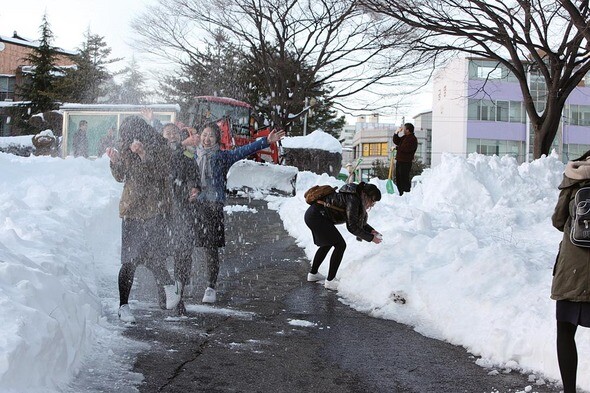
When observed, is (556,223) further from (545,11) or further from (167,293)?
(545,11)

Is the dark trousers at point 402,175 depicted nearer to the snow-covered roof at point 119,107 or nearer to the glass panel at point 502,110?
the snow-covered roof at point 119,107

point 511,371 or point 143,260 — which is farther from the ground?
point 143,260

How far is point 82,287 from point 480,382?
2.91 metres

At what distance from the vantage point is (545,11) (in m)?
13.8

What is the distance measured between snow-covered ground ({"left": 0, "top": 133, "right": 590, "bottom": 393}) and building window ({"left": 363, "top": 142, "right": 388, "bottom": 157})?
225 ft

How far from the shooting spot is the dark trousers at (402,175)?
14.0 metres

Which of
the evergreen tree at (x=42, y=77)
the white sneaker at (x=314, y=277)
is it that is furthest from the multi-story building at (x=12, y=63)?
the white sneaker at (x=314, y=277)

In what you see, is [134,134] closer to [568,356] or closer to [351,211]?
[351,211]

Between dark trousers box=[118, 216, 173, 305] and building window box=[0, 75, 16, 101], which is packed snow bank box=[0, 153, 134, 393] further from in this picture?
building window box=[0, 75, 16, 101]

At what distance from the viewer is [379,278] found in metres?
6.46

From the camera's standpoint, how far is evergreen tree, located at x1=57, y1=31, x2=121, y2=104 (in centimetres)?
3925

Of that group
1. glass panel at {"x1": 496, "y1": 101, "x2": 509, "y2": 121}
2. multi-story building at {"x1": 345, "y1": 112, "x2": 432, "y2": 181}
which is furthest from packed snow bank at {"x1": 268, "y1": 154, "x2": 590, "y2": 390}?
multi-story building at {"x1": 345, "y1": 112, "x2": 432, "y2": 181}

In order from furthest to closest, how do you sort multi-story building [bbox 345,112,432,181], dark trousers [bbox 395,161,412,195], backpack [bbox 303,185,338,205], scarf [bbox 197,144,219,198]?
multi-story building [bbox 345,112,432,181] < dark trousers [bbox 395,161,412,195] < backpack [bbox 303,185,338,205] < scarf [bbox 197,144,219,198]

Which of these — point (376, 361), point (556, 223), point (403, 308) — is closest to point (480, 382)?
point (376, 361)
